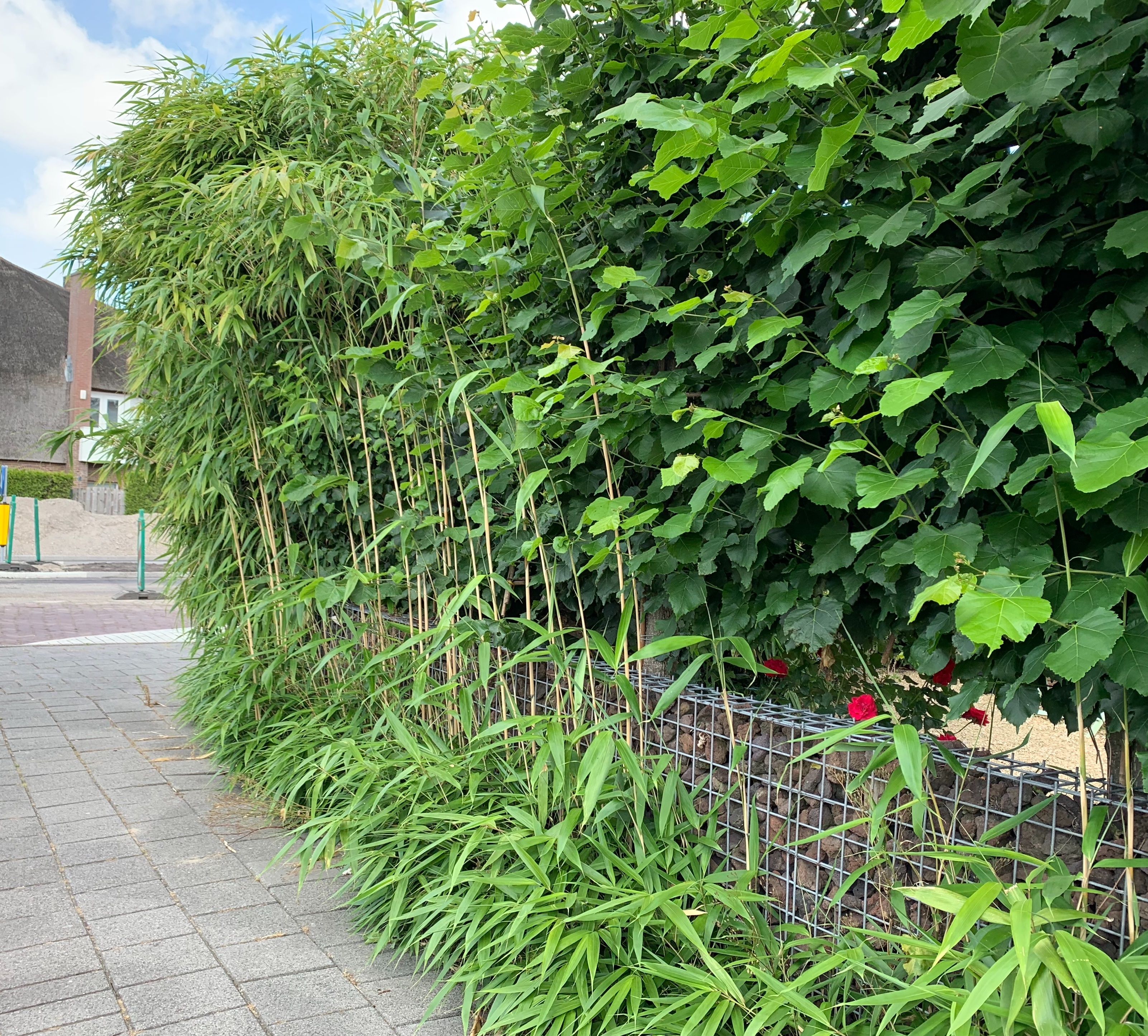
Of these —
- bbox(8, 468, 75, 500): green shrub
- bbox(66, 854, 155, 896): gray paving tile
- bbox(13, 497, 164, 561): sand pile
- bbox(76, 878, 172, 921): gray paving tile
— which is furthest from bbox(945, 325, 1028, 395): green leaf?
bbox(8, 468, 75, 500): green shrub

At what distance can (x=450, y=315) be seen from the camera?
7.82ft

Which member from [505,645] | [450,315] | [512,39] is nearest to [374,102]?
[450,315]

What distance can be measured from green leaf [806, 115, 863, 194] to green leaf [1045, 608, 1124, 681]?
25.8 inches

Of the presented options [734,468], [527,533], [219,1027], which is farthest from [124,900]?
[734,468]

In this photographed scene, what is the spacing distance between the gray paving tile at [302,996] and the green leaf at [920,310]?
1.66m

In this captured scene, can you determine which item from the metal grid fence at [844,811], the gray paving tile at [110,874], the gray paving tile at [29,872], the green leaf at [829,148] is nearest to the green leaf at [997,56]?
the green leaf at [829,148]

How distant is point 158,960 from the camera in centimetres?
194

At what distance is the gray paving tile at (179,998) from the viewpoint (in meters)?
1.71

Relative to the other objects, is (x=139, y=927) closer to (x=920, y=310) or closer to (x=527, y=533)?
(x=527, y=533)

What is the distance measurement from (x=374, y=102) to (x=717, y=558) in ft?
8.33

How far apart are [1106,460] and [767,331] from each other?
0.55 metres

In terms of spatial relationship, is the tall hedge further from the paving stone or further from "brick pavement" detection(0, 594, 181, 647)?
"brick pavement" detection(0, 594, 181, 647)

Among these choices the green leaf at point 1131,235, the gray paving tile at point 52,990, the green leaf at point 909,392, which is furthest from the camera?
the gray paving tile at point 52,990

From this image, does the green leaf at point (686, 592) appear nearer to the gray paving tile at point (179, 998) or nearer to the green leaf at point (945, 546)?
the green leaf at point (945, 546)
